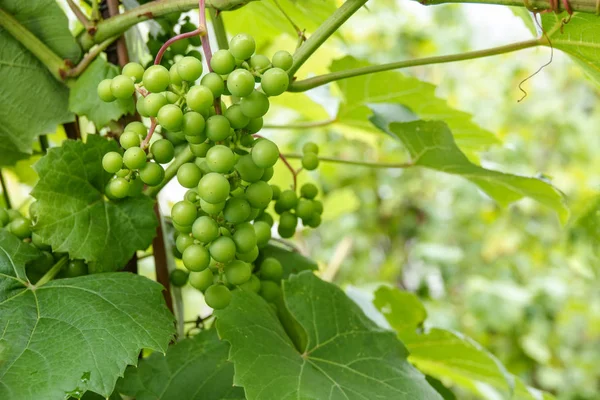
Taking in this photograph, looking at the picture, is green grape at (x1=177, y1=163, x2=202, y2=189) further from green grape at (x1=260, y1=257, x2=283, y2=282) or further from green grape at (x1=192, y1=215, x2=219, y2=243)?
green grape at (x1=260, y1=257, x2=283, y2=282)

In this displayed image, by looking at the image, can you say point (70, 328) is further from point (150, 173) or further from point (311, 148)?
point (311, 148)

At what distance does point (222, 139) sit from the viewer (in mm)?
510

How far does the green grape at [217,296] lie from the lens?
57 cm

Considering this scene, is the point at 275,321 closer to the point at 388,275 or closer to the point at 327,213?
the point at 327,213

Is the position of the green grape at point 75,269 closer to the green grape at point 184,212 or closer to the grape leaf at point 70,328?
the grape leaf at point 70,328

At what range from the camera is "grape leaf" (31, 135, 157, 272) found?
61 cm

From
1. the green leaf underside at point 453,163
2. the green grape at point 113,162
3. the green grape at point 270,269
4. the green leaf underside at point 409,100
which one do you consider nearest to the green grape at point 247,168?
the green grape at point 113,162

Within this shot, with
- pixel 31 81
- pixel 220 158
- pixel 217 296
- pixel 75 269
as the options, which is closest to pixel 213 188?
pixel 220 158

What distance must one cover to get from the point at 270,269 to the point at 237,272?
0.60 feet

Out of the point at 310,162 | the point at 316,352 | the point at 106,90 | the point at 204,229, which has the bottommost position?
the point at 316,352

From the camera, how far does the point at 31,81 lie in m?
0.70

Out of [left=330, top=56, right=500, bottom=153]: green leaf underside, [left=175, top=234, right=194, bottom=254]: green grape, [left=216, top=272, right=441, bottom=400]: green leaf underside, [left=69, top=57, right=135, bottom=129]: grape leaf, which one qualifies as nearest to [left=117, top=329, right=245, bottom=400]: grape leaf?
[left=216, top=272, right=441, bottom=400]: green leaf underside

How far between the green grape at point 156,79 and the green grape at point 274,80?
3.3 inches

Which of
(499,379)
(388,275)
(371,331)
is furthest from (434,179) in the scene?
(371,331)
